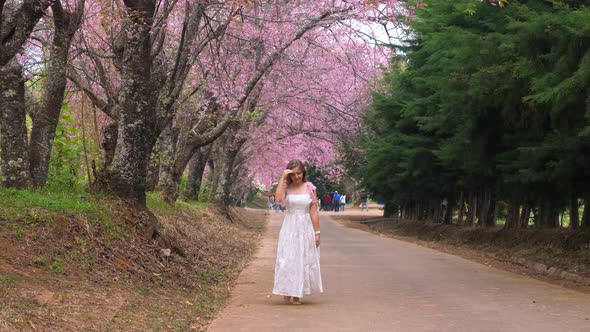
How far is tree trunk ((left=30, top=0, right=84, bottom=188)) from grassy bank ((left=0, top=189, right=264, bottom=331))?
942 millimetres

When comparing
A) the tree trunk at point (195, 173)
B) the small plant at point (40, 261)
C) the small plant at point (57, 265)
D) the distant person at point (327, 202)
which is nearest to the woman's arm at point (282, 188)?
the small plant at point (57, 265)

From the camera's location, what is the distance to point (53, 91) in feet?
47.8

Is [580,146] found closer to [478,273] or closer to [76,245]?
[478,273]

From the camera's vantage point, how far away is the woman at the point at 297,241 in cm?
1120

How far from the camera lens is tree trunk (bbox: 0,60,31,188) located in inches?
545

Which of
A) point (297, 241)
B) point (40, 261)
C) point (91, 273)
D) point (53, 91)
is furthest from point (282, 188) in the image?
point (53, 91)

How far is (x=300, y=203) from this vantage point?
1165cm

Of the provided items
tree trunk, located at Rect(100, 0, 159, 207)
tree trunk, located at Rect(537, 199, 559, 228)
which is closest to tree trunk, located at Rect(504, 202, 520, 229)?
tree trunk, located at Rect(537, 199, 559, 228)

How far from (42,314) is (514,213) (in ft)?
66.1

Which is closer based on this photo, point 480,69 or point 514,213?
point 480,69

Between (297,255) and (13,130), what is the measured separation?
18.3ft

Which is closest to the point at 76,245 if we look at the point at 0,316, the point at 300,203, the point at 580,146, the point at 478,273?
the point at 300,203

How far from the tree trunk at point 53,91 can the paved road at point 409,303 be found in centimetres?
412

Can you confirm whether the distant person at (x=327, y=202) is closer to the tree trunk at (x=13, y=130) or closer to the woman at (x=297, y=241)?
the tree trunk at (x=13, y=130)
